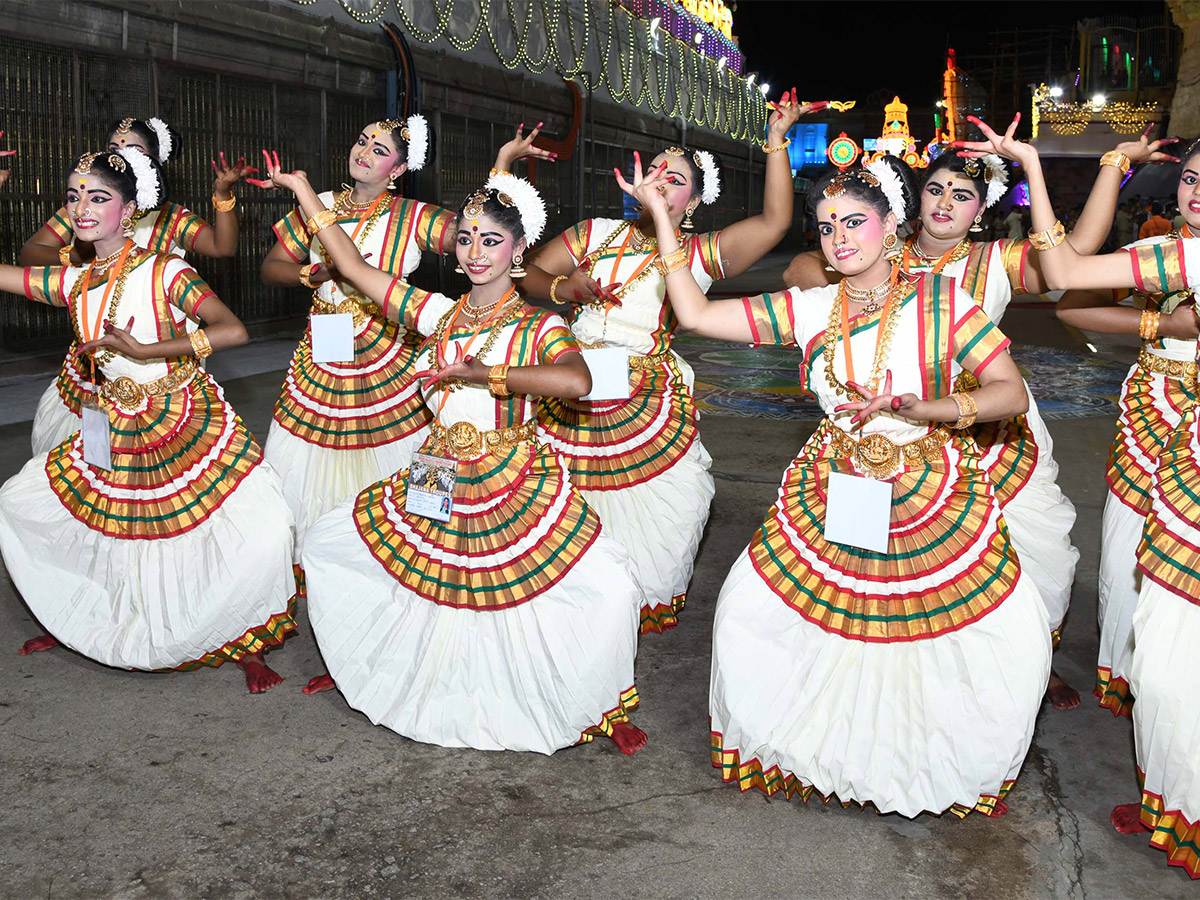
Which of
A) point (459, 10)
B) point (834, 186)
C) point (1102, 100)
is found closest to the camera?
point (834, 186)

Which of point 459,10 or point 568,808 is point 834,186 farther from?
point 459,10

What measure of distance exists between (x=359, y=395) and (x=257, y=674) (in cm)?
128

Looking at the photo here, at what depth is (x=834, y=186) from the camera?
3207 mm

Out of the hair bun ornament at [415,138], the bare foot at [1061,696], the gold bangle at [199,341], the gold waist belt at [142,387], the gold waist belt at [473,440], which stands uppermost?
the hair bun ornament at [415,138]

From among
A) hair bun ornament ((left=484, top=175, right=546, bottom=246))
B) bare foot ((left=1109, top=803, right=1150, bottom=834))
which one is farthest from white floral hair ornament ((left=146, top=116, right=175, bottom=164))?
bare foot ((left=1109, top=803, right=1150, bottom=834))

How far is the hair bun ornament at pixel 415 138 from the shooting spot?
16.3 feet

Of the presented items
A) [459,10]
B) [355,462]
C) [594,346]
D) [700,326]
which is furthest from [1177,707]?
[459,10]

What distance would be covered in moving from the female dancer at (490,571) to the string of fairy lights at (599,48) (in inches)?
350

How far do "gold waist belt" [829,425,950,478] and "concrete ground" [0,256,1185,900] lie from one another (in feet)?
3.22

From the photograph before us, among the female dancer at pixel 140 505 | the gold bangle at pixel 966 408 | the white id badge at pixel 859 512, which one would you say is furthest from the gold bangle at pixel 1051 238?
the female dancer at pixel 140 505

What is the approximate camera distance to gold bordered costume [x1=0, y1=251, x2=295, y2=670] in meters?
4.09

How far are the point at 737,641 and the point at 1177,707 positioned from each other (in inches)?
44.3

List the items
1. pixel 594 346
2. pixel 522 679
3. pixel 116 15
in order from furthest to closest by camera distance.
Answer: pixel 116 15, pixel 594 346, pixel 522 679

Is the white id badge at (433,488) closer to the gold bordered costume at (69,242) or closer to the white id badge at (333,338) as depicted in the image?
the white id badge at (333,338)
